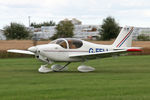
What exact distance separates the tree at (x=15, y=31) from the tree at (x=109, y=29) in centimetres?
1850

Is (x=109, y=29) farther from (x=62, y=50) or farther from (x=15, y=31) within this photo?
(x=62, y=50)

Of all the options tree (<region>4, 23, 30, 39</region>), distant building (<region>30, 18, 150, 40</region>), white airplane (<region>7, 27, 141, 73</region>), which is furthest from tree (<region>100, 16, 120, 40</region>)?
white airplane (<region>7, 27, 141, 73</region>)

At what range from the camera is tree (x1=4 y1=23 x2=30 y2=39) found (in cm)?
8231

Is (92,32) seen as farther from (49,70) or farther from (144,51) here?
(49,70)

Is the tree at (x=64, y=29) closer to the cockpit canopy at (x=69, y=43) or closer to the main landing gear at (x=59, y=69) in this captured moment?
the main landing gear at (x=59, y=69)

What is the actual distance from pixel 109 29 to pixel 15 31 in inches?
861

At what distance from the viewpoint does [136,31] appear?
103188mm

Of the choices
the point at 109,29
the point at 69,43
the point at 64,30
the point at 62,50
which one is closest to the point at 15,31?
the point at 64,30

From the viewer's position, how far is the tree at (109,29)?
256ft

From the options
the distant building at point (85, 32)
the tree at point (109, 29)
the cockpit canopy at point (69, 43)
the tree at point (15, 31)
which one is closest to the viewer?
the cockpit canopy at point (69, 43)

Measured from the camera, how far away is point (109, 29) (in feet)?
257

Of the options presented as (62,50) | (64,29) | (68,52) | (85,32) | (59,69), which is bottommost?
(85,32)

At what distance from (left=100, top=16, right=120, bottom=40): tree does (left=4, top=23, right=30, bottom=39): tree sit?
1850 cm

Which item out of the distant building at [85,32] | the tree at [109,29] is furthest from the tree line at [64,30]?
the distant building at [85,32]
